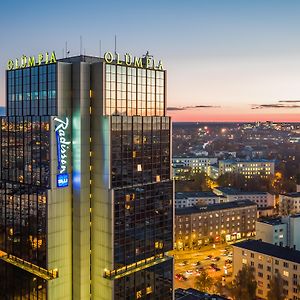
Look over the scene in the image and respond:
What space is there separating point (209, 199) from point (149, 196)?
3732 inches

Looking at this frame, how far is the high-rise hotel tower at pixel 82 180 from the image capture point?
4853cm

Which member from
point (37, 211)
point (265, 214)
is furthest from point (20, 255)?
point (265, 214)

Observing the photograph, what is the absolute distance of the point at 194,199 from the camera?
144 m

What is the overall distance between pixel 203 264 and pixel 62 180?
59.0 meters

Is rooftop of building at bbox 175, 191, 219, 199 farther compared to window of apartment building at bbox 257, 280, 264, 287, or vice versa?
rooftop of building at bbox 175, 191, 219, 199

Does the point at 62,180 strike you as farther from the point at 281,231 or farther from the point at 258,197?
the point at 258,197

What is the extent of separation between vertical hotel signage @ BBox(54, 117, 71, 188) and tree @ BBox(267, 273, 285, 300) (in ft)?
136

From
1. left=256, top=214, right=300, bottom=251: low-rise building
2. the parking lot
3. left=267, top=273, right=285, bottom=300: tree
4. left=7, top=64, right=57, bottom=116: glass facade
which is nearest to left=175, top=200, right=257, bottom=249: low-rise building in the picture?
the parking lot

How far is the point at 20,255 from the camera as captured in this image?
51.9 meters

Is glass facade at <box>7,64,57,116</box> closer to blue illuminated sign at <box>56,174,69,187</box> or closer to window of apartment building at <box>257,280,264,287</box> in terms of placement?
blue illuminated sign at <box>56,174,69,187</box>

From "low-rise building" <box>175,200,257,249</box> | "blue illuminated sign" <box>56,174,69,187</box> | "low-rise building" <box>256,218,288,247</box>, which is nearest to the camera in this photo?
"blue illuminated sign" <box>56,174,69,187</box>

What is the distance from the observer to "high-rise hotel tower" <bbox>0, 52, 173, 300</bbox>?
48.5 m

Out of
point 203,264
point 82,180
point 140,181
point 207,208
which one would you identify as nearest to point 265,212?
point 207,208

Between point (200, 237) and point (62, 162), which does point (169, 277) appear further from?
point (200, 237)
